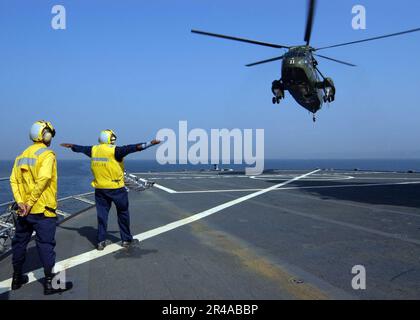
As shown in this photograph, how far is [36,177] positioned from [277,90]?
1849cm

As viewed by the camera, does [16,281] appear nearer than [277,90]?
Yes

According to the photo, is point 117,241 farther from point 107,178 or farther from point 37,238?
point 37,238

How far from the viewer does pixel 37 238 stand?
455 centimetres

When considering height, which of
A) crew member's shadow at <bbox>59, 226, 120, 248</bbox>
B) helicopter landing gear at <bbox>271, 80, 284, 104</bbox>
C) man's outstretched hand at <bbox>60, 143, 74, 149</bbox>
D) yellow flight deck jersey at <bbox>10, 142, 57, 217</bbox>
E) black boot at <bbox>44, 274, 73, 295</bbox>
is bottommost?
crew member's shadow at <bbox>59, 226, 120, 248</bbox>

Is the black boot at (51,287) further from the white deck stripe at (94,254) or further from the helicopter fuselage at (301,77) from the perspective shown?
the helicopter fuselage at (301,77)

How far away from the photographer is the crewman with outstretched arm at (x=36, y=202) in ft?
14.4

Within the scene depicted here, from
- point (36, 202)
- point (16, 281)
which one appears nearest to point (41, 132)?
point (36, 202)

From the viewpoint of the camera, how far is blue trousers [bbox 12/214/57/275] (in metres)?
4.48

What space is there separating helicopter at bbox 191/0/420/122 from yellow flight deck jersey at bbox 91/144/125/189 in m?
13.1

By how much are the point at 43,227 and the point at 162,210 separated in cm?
655

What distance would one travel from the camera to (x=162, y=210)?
10992 mm

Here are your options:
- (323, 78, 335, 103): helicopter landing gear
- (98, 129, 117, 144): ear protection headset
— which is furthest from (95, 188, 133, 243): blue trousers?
(323, 78, 335, 103): helicopter landing gear

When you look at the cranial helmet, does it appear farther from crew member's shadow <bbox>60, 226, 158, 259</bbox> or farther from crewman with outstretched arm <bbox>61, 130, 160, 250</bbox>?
crew member's shadow <bbox>60, 226, 158, 259</bbox>
